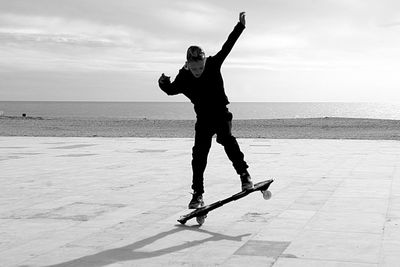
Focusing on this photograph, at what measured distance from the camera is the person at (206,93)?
623cm

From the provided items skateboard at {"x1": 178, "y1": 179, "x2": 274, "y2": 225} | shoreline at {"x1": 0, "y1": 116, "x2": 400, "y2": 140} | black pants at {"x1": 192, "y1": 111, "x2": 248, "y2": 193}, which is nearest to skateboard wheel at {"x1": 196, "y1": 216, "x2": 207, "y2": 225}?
skateboard at {"x1": 178, "y1": 179, "x2": 274, "y2": 225}

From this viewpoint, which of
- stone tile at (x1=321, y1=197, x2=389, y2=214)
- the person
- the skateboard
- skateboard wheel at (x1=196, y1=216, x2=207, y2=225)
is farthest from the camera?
stone tile at (x1=321, y1=197, x2=389, y2=214)

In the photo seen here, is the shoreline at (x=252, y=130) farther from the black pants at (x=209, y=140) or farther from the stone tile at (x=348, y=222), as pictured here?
the black pants at (x=209, y=140)

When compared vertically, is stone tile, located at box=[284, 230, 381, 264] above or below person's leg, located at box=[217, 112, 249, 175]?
below

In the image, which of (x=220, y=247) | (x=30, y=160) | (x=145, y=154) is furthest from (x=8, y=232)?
(x=145, y=154)

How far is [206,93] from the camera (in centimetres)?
634

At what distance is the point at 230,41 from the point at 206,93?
0.62 meters

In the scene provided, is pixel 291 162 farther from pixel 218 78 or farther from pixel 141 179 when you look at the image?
pixel 218 78

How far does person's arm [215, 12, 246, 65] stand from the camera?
20.5ft

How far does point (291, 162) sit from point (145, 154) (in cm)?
443

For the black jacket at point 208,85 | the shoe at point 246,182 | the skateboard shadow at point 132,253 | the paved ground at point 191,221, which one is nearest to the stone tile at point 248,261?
the paved ground at point 191,221

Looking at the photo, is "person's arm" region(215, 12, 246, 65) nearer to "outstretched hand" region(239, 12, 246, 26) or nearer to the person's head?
"outstretched hand" region(239, 12, 246, 26)

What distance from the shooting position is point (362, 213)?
7.08 meters

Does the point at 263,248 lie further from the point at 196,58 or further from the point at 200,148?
the point at 196,58
